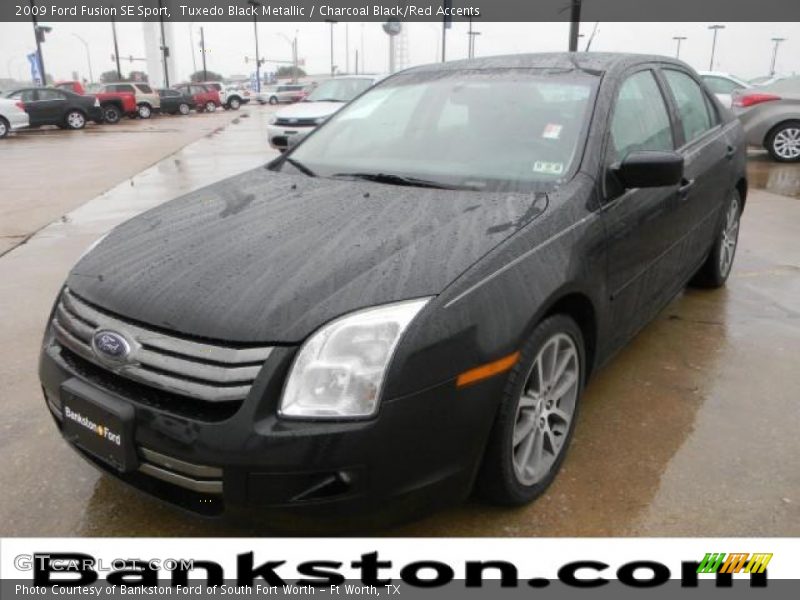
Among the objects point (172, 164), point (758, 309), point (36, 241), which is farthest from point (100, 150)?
point (758, 309)

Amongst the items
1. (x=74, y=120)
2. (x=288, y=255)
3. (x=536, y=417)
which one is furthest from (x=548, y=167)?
(x=74, y=120)

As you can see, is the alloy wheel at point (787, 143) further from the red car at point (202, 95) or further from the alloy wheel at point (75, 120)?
the red car at point (202, 95)

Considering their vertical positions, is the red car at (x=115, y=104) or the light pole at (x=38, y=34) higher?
the light pole at (x=38, y=34)

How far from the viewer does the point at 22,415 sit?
310 centimetres

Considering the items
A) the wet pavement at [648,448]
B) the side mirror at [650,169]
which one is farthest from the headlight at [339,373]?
the side mirror at [650,169]

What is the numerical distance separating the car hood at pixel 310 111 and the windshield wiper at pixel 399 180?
32.4 feet

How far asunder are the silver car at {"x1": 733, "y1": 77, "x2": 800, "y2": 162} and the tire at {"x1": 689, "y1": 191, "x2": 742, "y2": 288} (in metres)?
7.73

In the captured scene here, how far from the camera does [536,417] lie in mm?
2336

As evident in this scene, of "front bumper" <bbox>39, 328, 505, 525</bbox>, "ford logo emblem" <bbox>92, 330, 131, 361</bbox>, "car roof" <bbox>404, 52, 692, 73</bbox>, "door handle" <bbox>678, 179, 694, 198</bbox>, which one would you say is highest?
"car roof" <bbox>404, 52, 692, 73</bbox>

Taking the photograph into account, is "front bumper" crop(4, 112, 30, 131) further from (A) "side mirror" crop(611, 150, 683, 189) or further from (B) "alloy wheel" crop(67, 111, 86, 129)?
(A) "side mirror" crop(611, 150, 683, 189)

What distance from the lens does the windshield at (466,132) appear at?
107 inches

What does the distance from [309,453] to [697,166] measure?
108 inches

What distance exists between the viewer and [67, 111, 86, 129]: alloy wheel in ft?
75.0

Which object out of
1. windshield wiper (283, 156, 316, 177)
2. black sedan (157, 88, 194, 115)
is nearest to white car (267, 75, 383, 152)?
windshield wiper (283, 156, 316, 177)
